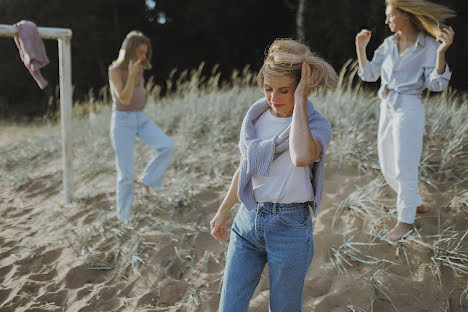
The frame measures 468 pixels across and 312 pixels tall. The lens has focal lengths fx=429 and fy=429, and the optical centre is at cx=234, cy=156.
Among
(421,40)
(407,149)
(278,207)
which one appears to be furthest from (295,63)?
(421,40)

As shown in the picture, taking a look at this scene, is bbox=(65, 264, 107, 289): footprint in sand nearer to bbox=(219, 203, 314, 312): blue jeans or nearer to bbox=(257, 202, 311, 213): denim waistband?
bbox=(219, 203, 314, 312): blue jeans

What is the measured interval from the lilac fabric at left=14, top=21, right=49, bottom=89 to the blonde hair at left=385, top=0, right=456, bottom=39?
115 inches

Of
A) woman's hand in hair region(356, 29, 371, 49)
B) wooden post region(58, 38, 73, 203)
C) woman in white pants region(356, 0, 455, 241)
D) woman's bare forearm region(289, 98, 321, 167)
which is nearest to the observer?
woman's bare forearm region(289, 98, 321, 167)

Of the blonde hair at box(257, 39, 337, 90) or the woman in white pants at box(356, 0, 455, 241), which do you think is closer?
the blonde hair at box(257, 39, 337, 90)

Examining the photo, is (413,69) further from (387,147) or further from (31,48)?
(31,48)

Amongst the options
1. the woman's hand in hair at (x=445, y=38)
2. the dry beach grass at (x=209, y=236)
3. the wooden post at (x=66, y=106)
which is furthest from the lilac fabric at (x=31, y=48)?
the woman's hand in hair at (x=445, y=38)

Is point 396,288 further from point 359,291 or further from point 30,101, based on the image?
point 30,101

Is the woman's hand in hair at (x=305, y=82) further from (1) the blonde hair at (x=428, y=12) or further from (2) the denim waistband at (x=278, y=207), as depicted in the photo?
(1) the blonde hair at (x=428, y=12)

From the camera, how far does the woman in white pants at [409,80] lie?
121 inches

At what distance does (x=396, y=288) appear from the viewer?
2957 mm

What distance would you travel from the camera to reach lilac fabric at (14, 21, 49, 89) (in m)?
3.71

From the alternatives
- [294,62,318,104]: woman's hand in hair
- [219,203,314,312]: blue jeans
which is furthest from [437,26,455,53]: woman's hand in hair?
[219,203,314,312]: blue jeans

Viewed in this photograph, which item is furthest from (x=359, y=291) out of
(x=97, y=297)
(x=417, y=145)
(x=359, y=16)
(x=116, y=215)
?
(x=359, y=16)

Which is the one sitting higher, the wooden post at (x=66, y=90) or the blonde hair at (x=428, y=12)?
the blonde hair at (x=428, y=12)
